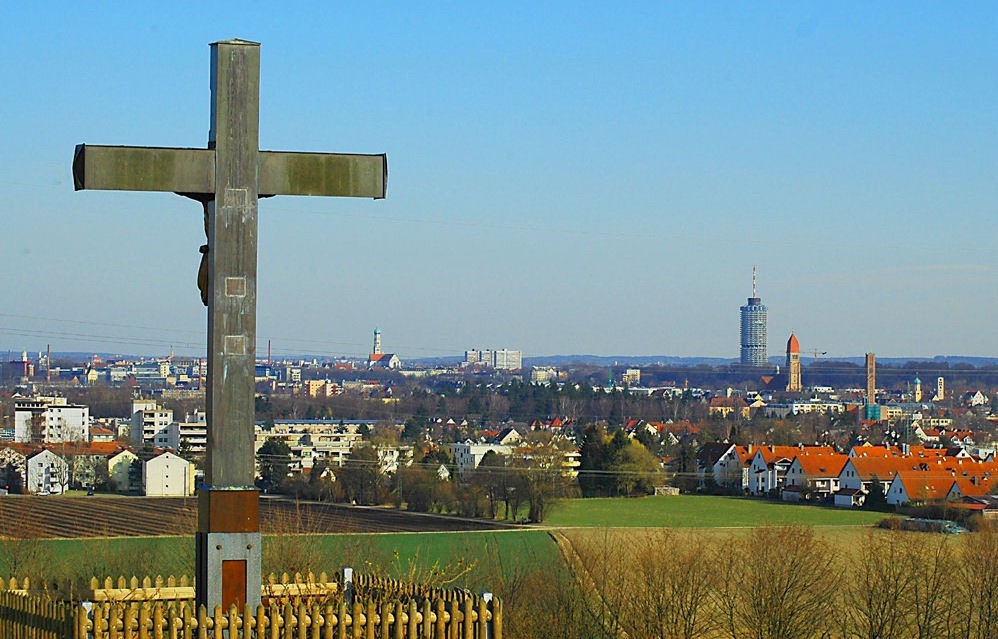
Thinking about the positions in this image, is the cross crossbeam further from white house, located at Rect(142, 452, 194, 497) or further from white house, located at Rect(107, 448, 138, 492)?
white house, located at Rect(107, 448, 138, 492)

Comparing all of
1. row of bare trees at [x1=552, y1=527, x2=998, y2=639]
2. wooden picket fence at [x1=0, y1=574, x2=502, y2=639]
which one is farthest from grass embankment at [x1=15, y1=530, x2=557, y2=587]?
wooden picket fence at [x1=0, y1=574, x2=502, y2=639]

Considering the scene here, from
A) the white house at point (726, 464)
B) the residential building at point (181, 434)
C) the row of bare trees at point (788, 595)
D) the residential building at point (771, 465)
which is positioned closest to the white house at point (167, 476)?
the residential building at point (181, 434)

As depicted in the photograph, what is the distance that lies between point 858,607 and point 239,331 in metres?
16.9

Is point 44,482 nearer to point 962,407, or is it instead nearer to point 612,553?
point 612,553

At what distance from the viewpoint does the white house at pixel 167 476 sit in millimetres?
68062

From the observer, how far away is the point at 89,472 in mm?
74562

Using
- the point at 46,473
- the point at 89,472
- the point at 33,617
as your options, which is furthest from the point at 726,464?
the point at 33,617

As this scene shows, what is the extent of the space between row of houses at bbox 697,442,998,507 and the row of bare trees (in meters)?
38.8

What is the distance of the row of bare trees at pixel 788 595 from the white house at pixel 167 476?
145ft

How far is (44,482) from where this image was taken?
227ft

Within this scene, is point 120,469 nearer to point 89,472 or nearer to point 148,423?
point 89,472

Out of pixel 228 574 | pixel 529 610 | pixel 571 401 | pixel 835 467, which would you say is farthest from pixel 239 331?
pixel 571 401

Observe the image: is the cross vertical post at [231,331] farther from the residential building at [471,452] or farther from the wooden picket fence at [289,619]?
the residential building at [471,452]

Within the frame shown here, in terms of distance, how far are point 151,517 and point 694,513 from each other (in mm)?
22536
